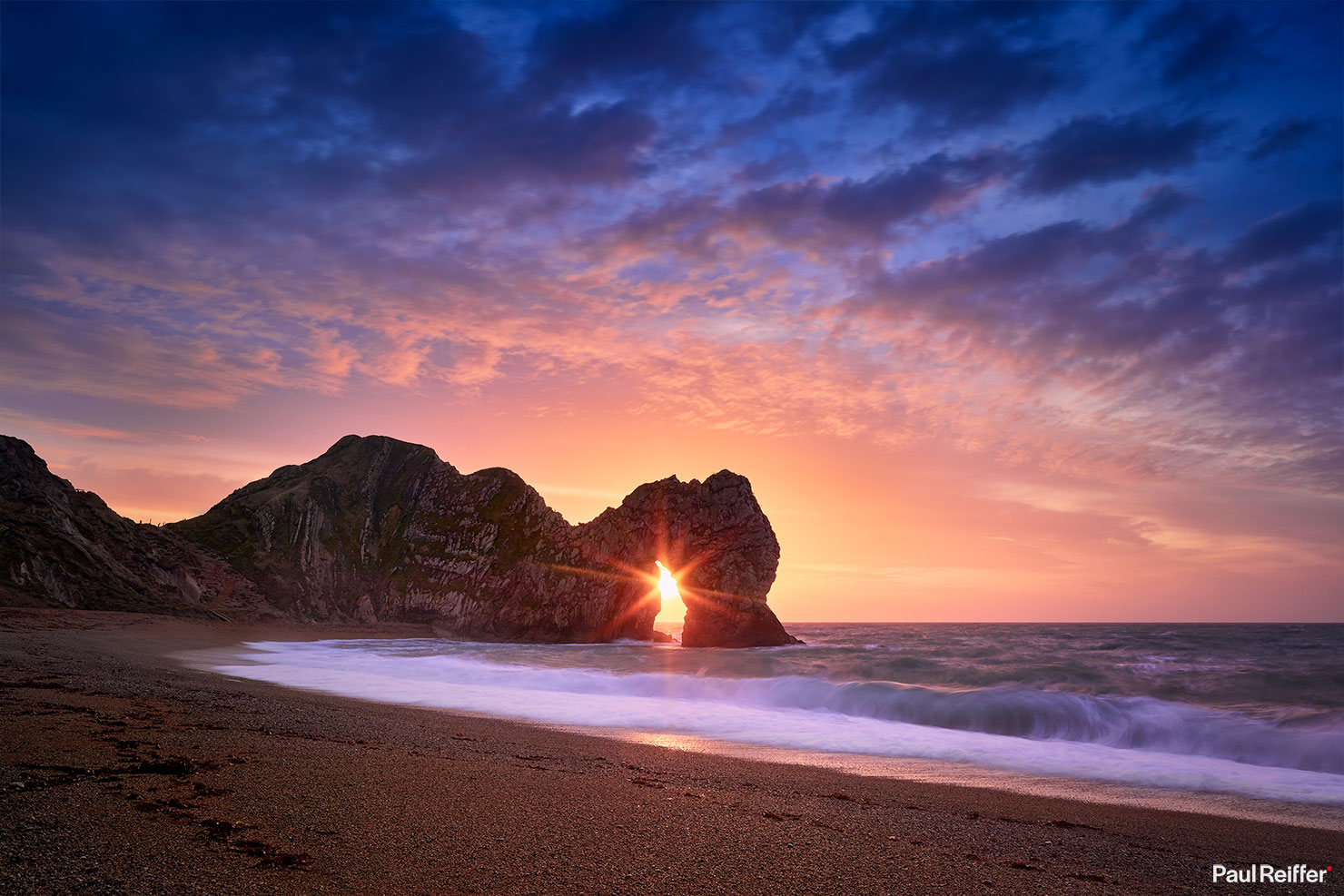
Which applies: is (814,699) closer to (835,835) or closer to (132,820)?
(835,835)

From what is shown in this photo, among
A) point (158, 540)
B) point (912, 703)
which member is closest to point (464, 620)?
point (158, 540)

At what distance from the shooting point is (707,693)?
2209 centimetres

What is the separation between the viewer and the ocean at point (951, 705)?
42.5 feet

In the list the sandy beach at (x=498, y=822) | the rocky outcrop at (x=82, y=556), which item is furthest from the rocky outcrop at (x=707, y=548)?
the sandy beach at (x=498, y=822)

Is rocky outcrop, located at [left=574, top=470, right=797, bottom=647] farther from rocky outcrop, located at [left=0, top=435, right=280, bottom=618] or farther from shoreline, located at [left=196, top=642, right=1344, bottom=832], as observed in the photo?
shoreline, located at [left=196, top=642, right=1344, bottom=832]

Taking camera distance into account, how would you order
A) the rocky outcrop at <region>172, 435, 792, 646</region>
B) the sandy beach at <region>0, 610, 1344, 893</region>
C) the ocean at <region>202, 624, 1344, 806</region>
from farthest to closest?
the rocky outcrop at <region>172, 435, 792, 646</region> → the ocean at <region>202, 624, 1344, 806</region> → the sandy beach at <region>0, 610, 1344, 893</region>

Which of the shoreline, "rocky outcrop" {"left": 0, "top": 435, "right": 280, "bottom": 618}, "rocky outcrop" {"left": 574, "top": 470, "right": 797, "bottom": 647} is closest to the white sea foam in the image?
the shoreline

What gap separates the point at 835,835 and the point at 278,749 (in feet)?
20.9

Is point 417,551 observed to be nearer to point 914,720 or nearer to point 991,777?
point 914,720

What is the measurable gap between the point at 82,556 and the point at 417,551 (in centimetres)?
3017

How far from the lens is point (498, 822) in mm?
5930

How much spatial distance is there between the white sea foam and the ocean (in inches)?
2.4

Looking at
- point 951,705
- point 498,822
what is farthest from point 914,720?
point 498,822

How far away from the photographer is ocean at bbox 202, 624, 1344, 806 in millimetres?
12945
